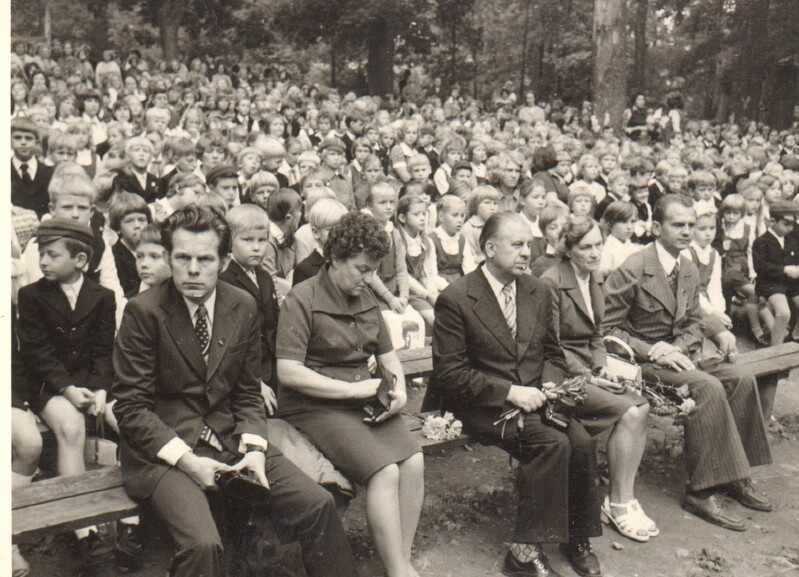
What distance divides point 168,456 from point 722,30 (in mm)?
26557

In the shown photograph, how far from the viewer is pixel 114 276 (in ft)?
15.9

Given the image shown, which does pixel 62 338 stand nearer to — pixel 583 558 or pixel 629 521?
pixel 583 558

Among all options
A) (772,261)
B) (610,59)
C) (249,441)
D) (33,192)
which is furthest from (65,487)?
(610,59)

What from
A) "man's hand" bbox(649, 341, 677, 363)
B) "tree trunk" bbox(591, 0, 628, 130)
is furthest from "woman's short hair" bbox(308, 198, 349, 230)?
"tree trunk" bbox(591, 0, 628, 130)

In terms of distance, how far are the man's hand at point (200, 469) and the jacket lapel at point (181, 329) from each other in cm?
35

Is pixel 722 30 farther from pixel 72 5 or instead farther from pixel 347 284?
pixel 347 284

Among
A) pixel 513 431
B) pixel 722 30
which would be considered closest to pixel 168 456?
pixel 513 431

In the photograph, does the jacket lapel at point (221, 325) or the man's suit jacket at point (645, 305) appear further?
the man's suit jacket at point (645, 305)

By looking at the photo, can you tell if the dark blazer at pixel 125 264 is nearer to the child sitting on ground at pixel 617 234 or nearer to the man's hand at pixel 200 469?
the man's hand at pixel 200 469

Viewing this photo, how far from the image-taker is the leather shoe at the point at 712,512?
181 inches

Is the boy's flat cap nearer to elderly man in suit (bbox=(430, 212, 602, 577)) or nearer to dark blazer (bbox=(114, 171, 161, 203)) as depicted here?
elderly man in suit (bbox=(430, 212, 602, 577))

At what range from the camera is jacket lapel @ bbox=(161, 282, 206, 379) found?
332 cm

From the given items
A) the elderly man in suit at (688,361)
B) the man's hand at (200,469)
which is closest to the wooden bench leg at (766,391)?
the elderly man in suit at (688,361)

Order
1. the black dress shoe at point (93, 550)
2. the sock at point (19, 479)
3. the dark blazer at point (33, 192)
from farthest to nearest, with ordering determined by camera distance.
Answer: the dark blazer at point (33, 192) < the black dress shoe at point (93, 550) < the sock at point (19, 479)
